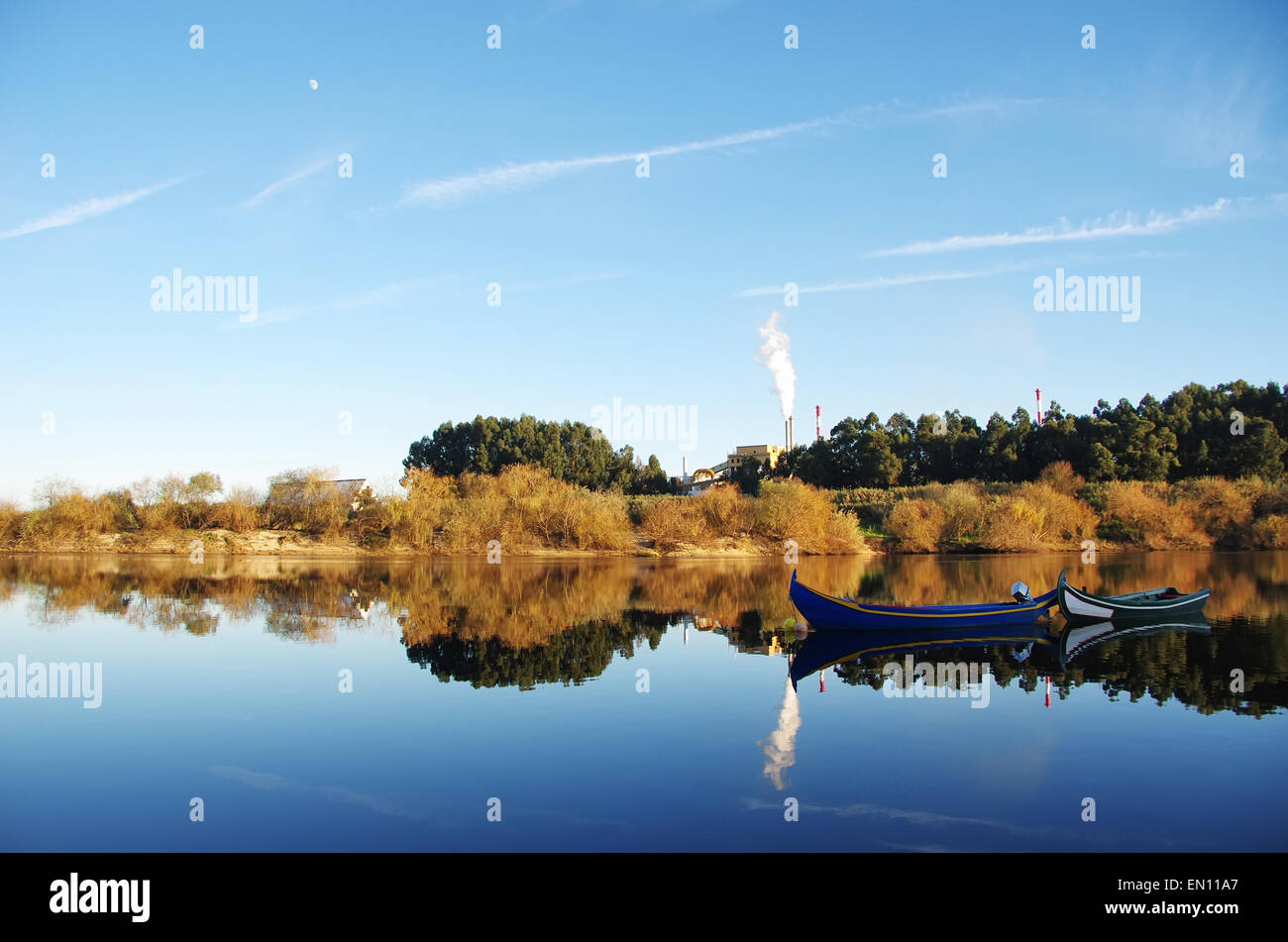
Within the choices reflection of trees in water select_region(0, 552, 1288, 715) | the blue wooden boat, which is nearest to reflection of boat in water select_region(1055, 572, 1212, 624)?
reflection of trees in water select_region(0, 552, 1288, 715)

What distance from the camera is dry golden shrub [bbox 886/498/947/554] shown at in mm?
53688

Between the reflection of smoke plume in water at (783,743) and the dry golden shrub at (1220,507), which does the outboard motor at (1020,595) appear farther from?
the dry golden shrub at (1220,507)

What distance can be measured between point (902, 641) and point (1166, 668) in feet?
16.7

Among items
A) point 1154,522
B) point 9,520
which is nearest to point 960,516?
point 1154,522

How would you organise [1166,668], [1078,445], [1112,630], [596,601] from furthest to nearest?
[1078,445] → [596,601] → [1112,630] → [1166,668]

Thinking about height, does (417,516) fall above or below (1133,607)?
above

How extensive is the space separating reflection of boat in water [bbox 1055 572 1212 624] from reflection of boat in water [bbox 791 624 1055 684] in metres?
0.96

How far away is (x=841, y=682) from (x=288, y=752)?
8.64 metres

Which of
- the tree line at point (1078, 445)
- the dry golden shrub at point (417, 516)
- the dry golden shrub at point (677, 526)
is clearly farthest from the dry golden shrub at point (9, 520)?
the tree line at point (1078, 445)

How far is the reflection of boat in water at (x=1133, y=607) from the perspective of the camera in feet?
70.8

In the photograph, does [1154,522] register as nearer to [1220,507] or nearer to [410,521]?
[1220,507]

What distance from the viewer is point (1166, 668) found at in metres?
16.0

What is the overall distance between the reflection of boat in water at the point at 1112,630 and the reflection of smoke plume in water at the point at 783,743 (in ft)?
27.7
